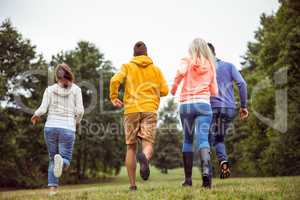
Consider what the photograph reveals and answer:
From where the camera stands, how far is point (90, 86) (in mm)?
37812

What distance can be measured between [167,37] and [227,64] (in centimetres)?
4306

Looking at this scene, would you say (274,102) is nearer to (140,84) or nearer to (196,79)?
(196,79)

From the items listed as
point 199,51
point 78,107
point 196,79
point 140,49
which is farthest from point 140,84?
point 78,107

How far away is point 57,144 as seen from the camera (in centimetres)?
688

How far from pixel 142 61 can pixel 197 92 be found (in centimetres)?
98

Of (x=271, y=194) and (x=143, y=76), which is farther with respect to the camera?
(x=143, y=76)

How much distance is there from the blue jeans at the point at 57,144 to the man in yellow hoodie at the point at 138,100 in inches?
36.7

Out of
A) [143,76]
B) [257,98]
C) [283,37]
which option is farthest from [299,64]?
[143,76]

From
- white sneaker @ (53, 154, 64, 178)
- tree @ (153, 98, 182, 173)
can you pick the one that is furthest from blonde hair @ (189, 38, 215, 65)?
tree @ (153, 98, 182, 173)

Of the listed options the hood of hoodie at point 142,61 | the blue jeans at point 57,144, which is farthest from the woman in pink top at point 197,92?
the blue jeans at point 57,144

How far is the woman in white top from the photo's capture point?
6.76m

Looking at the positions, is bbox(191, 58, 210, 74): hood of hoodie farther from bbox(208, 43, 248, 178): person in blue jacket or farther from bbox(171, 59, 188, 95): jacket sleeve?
bbox(208, 43, 248, 178): person in blue jacket

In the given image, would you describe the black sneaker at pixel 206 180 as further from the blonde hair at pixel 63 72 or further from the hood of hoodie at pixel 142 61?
the blonde hair at pixel 63 72

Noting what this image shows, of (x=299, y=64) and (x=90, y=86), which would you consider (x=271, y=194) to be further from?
(x=90, y=86)
